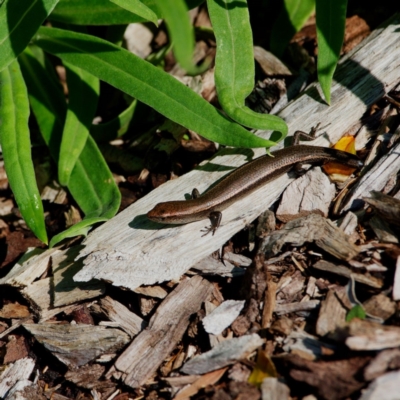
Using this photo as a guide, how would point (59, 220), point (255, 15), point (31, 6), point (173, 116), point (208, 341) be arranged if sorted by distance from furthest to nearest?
1. point (255, 15)
2. point (59, 220)
3. point (173, 116)
4. point (31, 6)
5. point (208, 341)

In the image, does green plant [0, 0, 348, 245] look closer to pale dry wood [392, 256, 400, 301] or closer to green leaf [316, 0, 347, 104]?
green leaf [316, 0, 347, 104]

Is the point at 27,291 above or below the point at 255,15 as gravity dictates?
below

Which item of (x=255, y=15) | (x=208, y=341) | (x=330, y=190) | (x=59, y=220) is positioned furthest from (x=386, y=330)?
(x=255, y=15)

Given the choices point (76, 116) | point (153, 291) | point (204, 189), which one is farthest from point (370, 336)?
point (76, 116)

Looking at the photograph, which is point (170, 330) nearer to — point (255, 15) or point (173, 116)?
point (173, 116)

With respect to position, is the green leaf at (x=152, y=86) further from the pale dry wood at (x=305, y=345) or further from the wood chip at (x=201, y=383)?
the wood chip at (x=201, y=383)

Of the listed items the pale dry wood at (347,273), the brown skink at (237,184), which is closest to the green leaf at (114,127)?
the brown skink at (237,184)

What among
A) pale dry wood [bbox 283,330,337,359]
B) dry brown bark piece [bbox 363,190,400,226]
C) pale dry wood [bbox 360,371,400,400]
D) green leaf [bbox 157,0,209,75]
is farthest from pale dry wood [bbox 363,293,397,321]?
green leaf [bbox 157,0,209,75]
